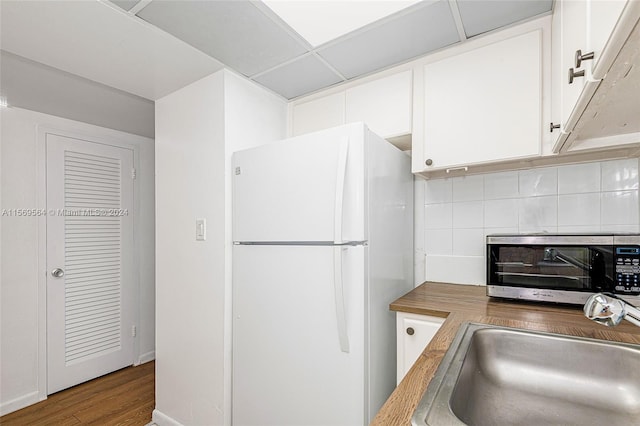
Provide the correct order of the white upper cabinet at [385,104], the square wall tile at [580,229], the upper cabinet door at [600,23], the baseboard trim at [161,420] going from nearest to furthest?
the upper cabinet door at [600,23], the square wall tile at [580,229], the white upper cabinet at [385,104], the baseboard trim at [161,420]

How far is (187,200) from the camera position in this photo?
198cm

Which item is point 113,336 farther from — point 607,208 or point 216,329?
point 607,208

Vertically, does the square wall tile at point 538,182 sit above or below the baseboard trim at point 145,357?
above

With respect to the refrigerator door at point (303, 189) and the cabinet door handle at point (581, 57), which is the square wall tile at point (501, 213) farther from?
the cabinet door handle at point (581, 57)

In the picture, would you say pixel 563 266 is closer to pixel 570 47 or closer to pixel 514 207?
pixel 514 207

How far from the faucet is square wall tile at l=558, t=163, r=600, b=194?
1100 millimetres

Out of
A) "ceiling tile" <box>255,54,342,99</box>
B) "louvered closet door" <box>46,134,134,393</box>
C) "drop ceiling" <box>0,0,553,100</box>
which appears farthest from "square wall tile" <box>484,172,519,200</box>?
"louvered closet door" <box>46,134,134,393</box>

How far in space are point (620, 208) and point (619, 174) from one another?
0.16m

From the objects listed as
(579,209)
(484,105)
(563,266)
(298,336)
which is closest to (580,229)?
(579,209)

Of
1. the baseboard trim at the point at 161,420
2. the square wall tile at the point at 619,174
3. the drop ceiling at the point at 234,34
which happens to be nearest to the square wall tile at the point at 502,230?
the square wall tile at the point at 619,174

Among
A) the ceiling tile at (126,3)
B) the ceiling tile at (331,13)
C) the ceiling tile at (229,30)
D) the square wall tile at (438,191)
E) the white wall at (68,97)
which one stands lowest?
the square wall tile at (438,191)

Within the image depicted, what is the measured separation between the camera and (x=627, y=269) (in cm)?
119

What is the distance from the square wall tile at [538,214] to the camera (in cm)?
165

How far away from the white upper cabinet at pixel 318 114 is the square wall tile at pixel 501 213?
1.01 meters
